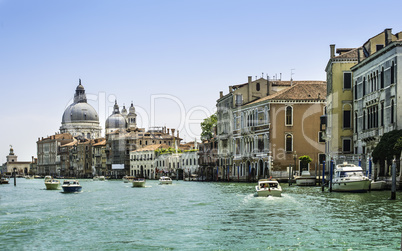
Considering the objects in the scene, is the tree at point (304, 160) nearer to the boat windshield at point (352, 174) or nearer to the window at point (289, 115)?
the window at point (289, 115)

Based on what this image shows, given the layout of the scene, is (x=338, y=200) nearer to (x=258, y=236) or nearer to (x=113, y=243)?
(x=258, y=236)

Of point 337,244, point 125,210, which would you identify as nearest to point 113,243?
point 337,244

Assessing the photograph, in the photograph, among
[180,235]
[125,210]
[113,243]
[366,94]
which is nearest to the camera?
[113,243]

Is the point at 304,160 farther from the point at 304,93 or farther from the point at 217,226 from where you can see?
the point at 217,226

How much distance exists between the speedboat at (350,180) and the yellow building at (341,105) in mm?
10594

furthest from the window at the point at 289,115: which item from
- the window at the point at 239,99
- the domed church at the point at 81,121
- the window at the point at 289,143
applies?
the domed church at the point at 81,121

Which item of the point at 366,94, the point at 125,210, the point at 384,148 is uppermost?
the point at 366,94

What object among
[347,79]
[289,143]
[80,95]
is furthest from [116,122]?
[347,79]

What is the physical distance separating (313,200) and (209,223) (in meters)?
9.31

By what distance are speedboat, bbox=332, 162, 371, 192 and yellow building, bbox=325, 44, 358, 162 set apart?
10594mm

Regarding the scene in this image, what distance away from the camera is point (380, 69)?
119ft

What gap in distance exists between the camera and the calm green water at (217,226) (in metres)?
16.5

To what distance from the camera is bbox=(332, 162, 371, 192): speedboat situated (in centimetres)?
3200

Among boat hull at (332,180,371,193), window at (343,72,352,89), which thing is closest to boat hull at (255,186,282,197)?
boat hull at (332,180,371,193)
